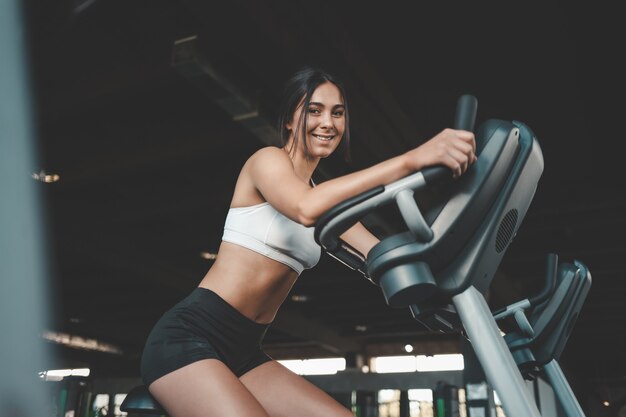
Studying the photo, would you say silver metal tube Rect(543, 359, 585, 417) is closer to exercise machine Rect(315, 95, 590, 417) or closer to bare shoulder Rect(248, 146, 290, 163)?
exercise machine Rect(315, 95, 590, 417)

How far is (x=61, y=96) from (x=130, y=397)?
346cm

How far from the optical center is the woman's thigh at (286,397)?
1241mm

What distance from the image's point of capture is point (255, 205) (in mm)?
1188

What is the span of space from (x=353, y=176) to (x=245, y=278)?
40cm

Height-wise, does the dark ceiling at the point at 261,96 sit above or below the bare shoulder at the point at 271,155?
above

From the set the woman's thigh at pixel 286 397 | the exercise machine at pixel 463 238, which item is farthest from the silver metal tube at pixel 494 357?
the woman's thigh at pixel 286 397

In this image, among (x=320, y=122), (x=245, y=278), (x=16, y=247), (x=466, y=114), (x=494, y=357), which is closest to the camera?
(x=494, y=357)

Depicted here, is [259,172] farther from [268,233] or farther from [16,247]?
[16,247]

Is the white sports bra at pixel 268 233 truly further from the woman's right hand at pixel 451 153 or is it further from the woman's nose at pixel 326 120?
the woman's right hand at pixel 451 153

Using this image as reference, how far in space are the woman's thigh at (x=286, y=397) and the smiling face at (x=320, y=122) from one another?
1.71ft

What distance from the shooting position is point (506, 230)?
36.8 inches

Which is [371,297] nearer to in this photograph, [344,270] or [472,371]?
[344,270]

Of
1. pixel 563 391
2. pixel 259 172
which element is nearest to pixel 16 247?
pixel 259 172

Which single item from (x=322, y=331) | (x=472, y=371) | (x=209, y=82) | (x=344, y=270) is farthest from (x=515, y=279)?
(x=209, y=82)
